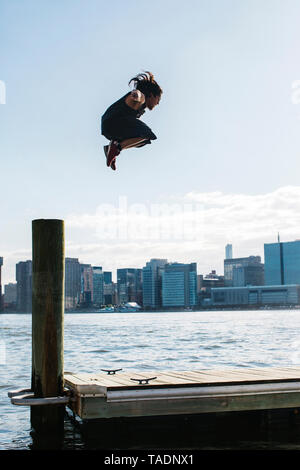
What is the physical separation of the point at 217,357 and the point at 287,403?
74.2ft

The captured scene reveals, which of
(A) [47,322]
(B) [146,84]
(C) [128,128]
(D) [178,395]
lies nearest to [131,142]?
(C) [128,128]

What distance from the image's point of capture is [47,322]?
10703mm

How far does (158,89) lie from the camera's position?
19.0 ft

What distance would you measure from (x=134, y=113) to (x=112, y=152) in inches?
19.5

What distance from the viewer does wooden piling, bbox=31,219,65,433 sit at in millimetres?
10570

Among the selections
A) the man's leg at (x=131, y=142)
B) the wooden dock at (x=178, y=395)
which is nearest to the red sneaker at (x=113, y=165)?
the man's leg at (x=131, y=142)

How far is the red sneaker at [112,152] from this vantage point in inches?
235

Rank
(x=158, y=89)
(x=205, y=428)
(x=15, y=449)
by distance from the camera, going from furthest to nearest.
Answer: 1. (x=15, y=449)
2. (x=205, y=428)
3. (x=158, y=89)

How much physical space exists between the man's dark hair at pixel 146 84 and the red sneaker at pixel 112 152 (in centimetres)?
59

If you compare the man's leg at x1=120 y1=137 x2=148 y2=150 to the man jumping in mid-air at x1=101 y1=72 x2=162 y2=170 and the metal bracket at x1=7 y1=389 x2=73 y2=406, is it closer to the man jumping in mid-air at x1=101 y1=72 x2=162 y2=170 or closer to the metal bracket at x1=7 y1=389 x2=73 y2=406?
the man jumping in mid-air at x1=101 y1=72 x2=162 y2=170

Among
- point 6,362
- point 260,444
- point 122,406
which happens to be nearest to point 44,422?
point 122,406

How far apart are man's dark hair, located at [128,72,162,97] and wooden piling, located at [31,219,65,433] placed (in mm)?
5519

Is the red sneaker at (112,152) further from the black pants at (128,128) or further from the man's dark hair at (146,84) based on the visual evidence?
the man's dark hair at (146,84)
